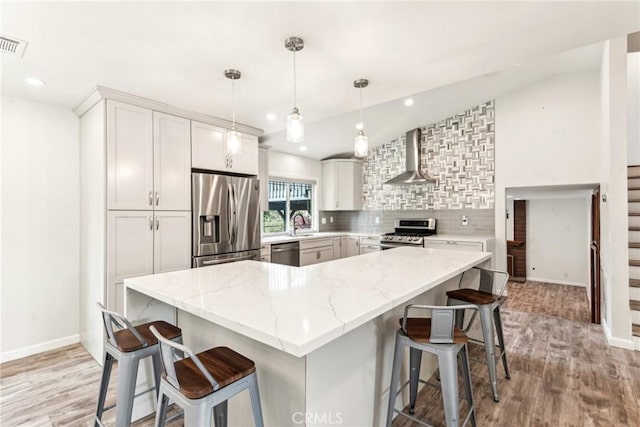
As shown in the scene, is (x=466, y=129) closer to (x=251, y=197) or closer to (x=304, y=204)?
(x=304, y=204)

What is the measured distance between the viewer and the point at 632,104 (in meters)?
3.75

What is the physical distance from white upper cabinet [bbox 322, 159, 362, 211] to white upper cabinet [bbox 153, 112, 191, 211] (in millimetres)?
3338

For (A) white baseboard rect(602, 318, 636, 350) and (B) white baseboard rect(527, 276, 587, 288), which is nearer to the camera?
(A) white baseboard rect(602, 318, 636, 350)

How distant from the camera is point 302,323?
110 centimetres

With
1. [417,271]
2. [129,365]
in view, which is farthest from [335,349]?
[129,365]

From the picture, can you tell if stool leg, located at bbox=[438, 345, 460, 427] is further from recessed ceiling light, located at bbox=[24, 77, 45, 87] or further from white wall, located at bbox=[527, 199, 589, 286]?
white wall, located at bbox=[527, 199, 589, 286]

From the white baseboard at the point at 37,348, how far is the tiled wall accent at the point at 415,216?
4.23 metres

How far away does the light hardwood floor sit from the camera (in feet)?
6.43

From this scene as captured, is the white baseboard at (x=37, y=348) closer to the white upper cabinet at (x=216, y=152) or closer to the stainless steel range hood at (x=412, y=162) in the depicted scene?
the white upper cabinet at (x=216, y=152)

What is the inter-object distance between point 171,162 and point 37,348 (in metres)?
2.19

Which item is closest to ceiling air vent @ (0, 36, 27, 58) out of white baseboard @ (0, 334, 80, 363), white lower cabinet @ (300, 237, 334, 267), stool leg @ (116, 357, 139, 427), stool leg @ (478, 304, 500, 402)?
stool leg @ (116, 357, 139, 427)

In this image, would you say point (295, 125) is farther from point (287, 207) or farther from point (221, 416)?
point (287, 207)

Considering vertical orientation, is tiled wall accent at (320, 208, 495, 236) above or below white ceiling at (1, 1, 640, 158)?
below

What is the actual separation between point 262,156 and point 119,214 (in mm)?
2287
